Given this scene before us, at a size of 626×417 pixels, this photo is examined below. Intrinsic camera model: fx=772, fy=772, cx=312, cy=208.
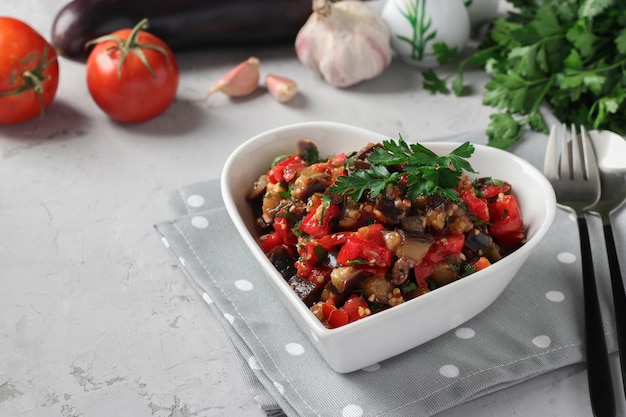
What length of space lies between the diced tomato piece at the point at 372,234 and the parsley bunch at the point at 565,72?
3.36ft

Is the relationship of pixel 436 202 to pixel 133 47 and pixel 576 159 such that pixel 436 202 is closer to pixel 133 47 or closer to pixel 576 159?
pixel 576 159

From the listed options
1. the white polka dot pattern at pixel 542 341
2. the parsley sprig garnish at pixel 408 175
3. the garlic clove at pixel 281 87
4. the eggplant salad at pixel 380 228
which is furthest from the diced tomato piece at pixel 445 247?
the garlic clove at pixel 281 87

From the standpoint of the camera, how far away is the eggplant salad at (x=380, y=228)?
1.80m

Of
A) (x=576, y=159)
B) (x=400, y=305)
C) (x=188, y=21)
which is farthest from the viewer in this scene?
(x=188, y=21)

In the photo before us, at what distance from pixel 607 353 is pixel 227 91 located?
6.07ft

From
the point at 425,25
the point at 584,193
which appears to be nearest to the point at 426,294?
the point at 584,193

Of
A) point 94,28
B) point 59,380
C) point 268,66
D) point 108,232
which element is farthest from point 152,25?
point 59,380

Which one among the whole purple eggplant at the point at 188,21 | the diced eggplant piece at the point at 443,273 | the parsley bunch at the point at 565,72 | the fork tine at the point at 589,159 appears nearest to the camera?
the diced eggplant piece at the point at 443,273

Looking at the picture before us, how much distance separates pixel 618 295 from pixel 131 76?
1.83m

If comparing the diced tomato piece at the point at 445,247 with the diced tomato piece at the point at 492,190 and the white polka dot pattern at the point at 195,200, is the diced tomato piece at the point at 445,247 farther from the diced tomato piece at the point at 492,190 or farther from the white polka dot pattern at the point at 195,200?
the white polka dot pattern at the point at 195,200

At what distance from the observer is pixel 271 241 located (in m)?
2.02

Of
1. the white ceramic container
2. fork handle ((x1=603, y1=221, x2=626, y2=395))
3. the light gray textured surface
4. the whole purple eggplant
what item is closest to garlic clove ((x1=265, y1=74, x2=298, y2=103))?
the light gray textured surface

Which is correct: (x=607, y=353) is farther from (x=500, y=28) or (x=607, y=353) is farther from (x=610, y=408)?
(x=500, y=28)

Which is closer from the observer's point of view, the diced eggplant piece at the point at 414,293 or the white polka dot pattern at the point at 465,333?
the diced eggplant piece at the point at 414,293
